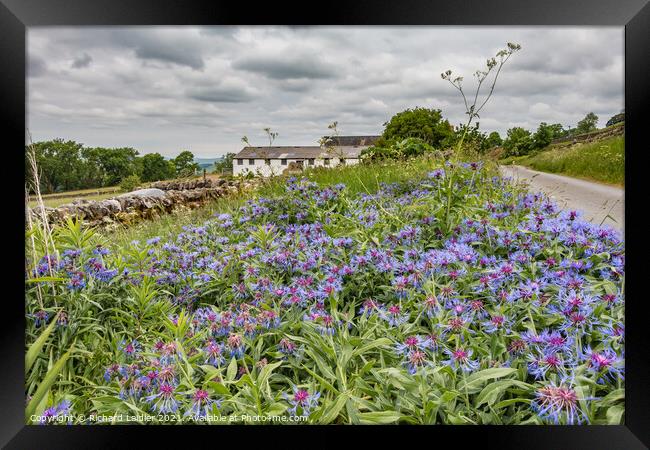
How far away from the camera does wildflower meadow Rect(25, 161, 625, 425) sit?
4.04ft

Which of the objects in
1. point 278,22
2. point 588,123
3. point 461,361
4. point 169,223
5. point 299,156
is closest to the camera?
point 461,361

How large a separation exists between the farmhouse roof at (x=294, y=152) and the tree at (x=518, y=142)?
2.12 feet

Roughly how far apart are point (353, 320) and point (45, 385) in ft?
3.13

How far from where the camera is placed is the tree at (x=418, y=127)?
1877mm

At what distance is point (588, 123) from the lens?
5.78 feet

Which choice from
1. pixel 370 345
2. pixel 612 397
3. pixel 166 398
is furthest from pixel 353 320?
pixel 612 397

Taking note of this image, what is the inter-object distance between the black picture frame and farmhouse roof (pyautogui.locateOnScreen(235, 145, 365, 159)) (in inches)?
22.6

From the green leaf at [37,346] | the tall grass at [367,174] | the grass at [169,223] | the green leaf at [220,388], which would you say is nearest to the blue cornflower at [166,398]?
the green leaf at [220,388]

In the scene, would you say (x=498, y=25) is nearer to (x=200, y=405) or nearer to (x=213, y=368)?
(x=213, y=368)

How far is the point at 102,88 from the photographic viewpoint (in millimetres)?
1801

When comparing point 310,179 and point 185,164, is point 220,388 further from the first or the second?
point 310,179

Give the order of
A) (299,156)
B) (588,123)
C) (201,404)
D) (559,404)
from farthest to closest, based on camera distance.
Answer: (299,156) → (588,123) → (201,404) → (559,404)

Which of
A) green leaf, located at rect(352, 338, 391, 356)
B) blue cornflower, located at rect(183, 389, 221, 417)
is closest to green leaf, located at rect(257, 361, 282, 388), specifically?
blue cornflower, located at rect(183, 389, 221, 417)

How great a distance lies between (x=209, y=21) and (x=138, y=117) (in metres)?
0.54
